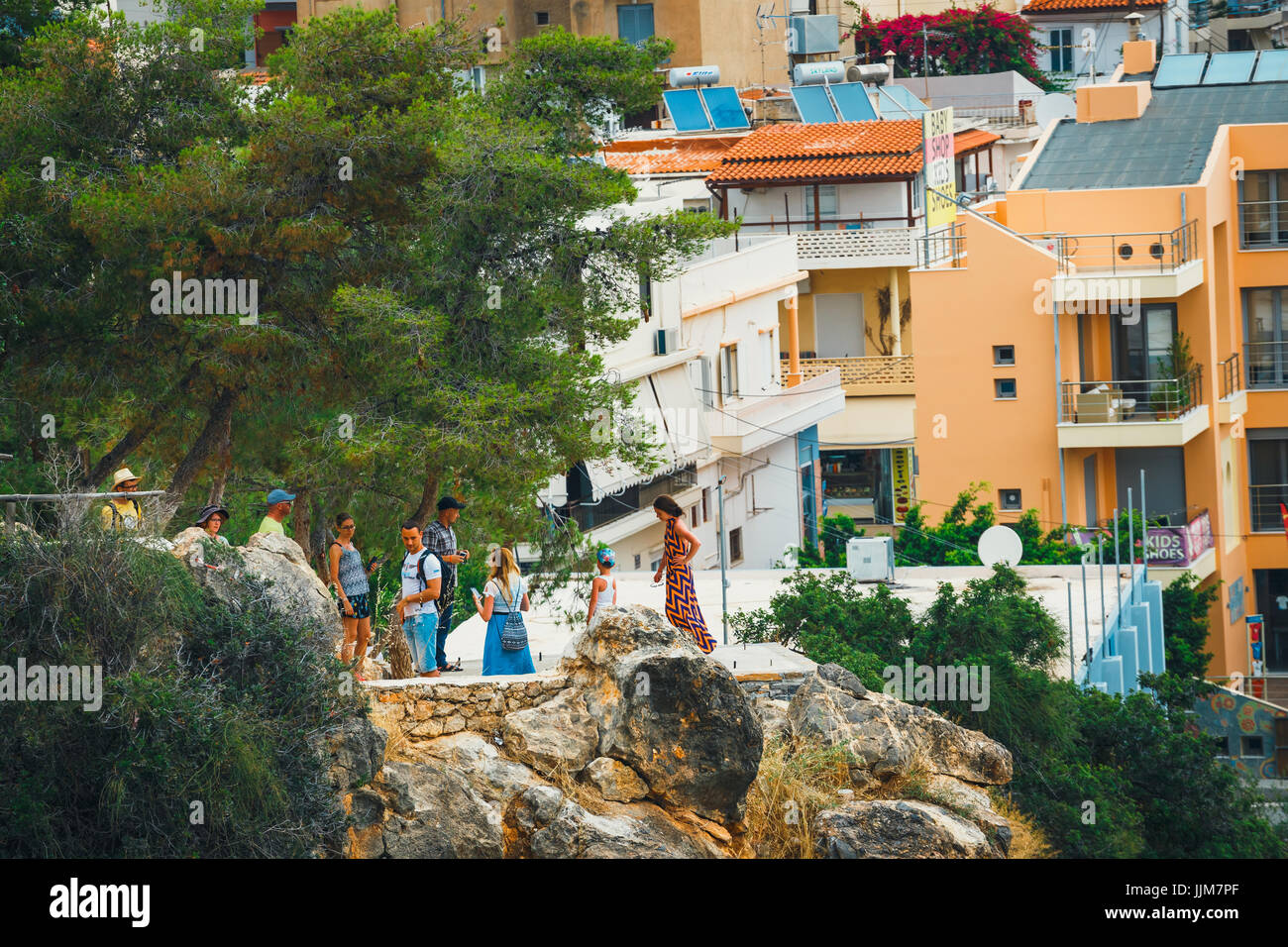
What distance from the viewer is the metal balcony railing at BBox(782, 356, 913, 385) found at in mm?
50719

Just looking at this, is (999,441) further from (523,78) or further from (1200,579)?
(523,78)

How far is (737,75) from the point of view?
71.1 metres

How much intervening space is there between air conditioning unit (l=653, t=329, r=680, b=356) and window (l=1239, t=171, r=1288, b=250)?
1390cm

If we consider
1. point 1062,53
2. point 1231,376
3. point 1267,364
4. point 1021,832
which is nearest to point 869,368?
point 1267,364

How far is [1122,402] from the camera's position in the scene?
128 feet

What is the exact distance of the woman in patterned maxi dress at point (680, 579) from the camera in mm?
16359

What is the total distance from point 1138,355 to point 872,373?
12.0 metres

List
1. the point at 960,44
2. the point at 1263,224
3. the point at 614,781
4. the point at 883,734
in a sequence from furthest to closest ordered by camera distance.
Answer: the point at 960,44 < the point at 1263,224 < the point at 883,734 < the point at 614,781

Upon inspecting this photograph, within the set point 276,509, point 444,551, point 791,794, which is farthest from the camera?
point 444,551

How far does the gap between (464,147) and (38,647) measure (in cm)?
939

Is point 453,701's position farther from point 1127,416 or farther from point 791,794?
point 1127,416

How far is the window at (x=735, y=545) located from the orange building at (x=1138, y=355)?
4652mm

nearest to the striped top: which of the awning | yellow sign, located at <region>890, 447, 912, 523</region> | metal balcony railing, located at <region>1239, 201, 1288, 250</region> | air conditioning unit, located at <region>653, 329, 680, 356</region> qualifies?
air conditioning unit, located at <region>653, 329, 680, 356</region>

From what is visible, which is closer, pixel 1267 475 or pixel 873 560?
pixel 873 560
